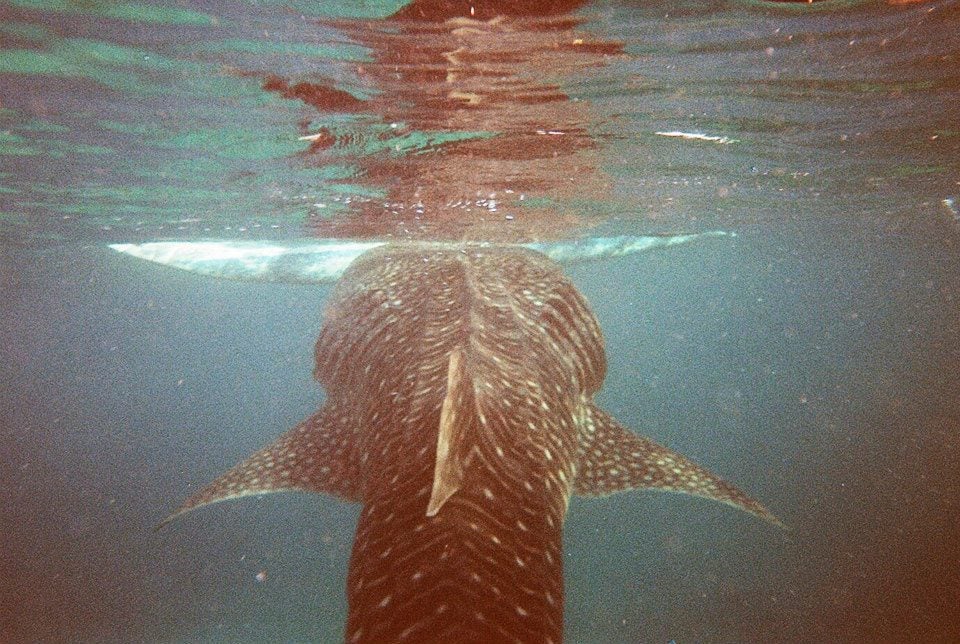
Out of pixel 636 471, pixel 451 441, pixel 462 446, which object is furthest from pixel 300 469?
pixel 636 471

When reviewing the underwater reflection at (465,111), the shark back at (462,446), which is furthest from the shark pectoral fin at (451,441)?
the underwater reflection at (465,111)

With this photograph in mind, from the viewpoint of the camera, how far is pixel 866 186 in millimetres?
16281

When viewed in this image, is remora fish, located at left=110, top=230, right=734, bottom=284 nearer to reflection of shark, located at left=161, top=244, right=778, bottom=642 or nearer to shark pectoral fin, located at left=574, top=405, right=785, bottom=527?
reflection of shark, located at left=161, top=244, right=778, bottom=642

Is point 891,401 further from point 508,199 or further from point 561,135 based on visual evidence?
point 561,135

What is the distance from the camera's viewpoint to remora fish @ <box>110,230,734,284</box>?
52.0 feet

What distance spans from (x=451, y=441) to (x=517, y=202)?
36.4 feet

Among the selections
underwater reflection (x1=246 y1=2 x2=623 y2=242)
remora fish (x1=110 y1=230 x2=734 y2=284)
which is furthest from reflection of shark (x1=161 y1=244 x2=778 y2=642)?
remora fish (x1=110 y1=230 x2=734 y2=284)

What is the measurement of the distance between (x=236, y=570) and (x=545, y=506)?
80.4 ft

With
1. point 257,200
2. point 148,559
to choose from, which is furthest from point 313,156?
point 148,559

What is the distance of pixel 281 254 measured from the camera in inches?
651

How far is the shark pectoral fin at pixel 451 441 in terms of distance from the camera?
2832mm

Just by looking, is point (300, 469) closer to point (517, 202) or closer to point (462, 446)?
point (462, 446)

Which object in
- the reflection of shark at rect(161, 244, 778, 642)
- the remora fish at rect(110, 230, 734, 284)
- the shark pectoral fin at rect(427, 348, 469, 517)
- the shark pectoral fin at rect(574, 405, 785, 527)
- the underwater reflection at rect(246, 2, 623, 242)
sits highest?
the underwater reflection at rect(246, 2, 623, 242)

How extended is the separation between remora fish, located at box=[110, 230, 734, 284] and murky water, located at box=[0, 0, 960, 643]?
85cm
